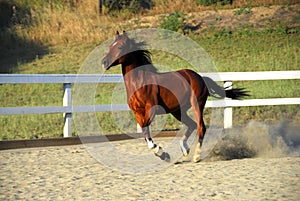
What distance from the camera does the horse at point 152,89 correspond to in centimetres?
796

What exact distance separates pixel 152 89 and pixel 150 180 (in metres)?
1.39

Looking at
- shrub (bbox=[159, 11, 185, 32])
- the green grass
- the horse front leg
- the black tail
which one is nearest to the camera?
the horse front leg

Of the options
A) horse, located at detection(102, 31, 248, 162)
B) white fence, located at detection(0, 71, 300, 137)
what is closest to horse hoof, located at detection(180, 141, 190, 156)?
horse, located at detection(102, 31, 248, 162)

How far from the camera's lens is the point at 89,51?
2816 centimetres

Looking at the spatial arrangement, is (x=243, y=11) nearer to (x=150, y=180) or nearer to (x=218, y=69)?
(x=218, y=69)

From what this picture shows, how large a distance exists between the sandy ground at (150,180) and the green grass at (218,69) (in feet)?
12.3

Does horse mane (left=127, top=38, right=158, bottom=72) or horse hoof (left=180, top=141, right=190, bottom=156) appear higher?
horse mane (left=127, top=38, right=158, bottom=72)

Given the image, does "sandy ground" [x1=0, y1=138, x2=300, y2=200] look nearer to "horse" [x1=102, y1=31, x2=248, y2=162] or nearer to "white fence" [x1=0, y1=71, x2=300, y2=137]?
"horse" [x1=102, y1=31, x2=248, y2=162]

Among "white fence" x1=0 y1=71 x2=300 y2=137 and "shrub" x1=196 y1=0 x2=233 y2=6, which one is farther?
"shrub" x1=196 y1=0 x2=233 y2=6

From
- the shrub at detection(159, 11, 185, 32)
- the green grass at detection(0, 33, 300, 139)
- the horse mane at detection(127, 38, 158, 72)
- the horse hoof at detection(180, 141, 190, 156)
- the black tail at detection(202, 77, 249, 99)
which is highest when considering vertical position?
the horse mane at detection(127, 38, 158, 72)

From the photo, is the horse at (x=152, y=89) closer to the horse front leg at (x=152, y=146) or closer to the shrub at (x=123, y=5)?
the horse front leg at (x=152, y=146)

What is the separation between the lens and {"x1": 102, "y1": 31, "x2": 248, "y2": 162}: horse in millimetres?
7961

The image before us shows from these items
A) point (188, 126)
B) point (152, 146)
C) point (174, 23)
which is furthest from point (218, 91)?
point (174, 23)

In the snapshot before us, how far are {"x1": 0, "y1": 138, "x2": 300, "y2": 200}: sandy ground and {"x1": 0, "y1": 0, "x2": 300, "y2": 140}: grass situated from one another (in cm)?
369
